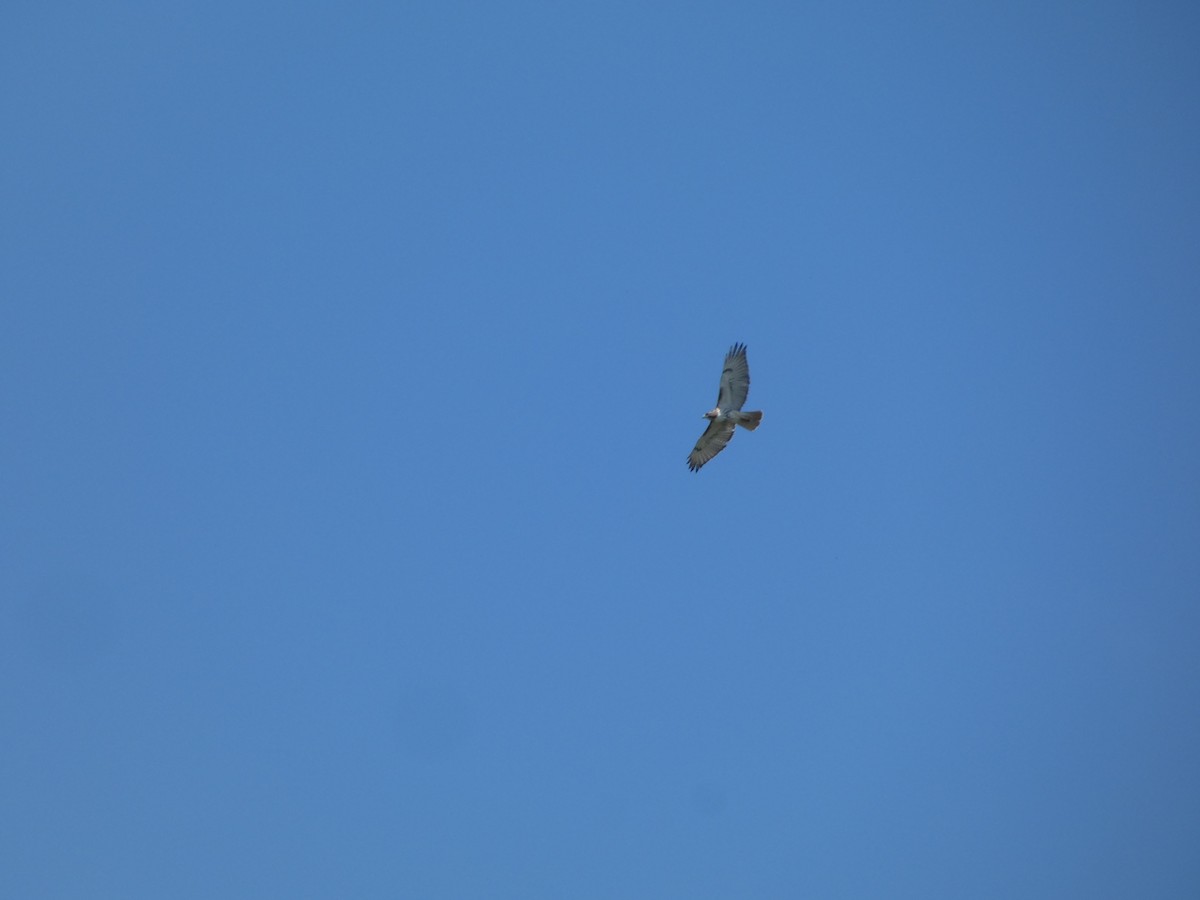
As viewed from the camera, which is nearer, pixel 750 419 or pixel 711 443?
pixel 750 419

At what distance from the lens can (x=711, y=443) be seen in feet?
123

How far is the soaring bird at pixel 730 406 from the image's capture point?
36.8 m

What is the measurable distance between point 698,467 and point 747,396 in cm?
182

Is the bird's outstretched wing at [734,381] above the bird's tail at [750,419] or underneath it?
above

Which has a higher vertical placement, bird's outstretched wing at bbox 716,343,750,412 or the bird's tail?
bird's outstretched wing at bbox 716,343,750,412

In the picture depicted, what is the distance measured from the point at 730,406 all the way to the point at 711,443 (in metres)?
0.88

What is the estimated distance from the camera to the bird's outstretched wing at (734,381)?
36.8m

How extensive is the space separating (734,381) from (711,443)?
140cm

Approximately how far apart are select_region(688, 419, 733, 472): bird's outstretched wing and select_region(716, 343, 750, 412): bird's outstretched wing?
1.09 ft

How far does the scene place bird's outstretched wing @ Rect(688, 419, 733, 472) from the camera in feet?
122

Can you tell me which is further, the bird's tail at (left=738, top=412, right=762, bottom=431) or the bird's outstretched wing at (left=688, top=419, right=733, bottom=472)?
the bird's outstretched wing at (left=688, top=419, right=733, bottom=472)

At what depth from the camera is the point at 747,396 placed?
36875mm

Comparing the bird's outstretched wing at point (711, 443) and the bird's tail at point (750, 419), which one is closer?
the bird's tail at point (750, 419)

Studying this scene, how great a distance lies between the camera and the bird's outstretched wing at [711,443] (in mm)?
37094
